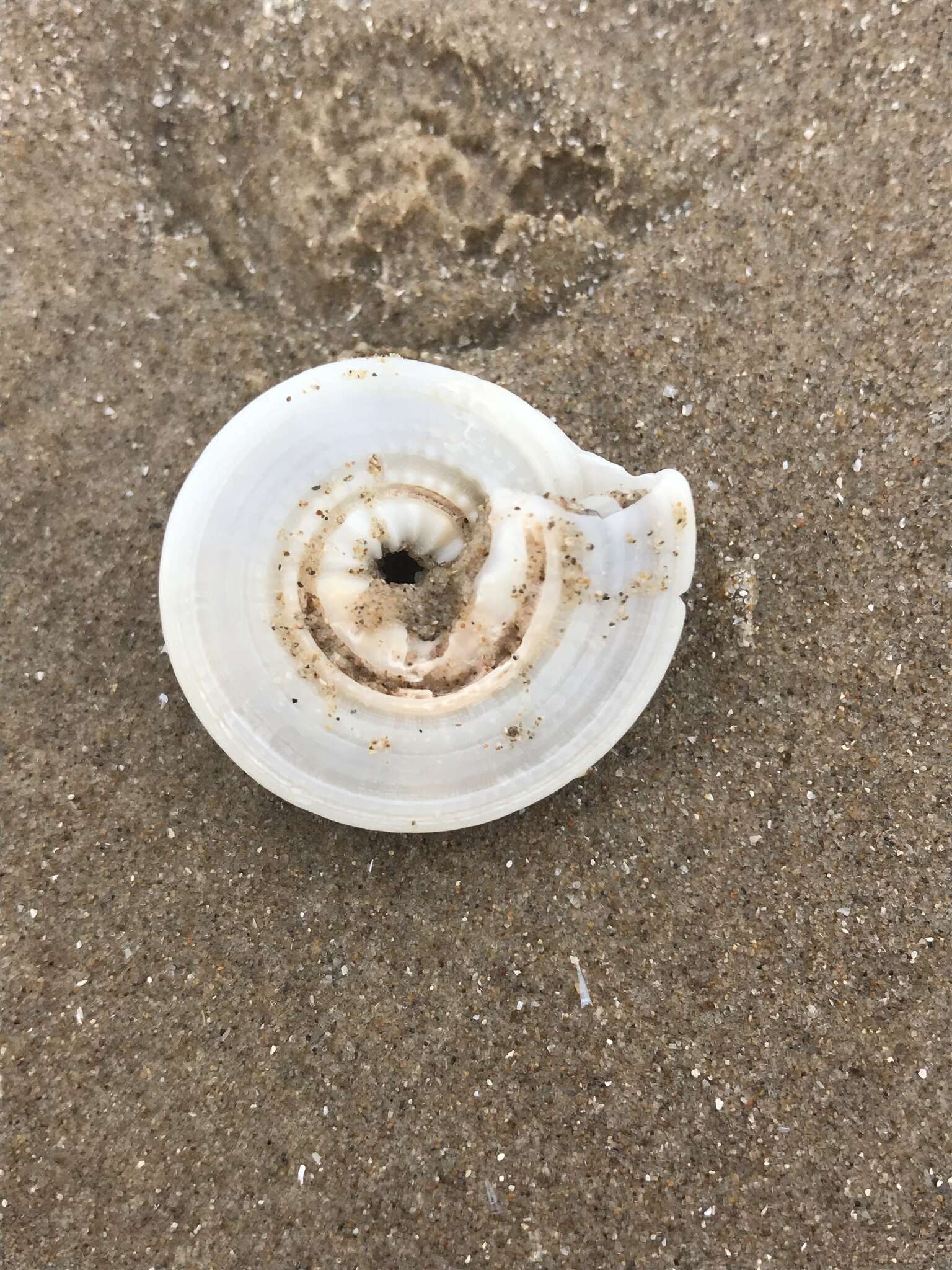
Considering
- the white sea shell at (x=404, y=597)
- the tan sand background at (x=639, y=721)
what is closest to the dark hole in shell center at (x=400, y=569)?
the white sea shell at (x=404, y=597)

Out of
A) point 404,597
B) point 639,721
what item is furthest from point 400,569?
point 639,721

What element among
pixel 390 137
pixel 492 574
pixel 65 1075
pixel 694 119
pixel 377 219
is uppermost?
pixel 694 119

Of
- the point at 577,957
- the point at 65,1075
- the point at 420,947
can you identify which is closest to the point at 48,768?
the point at 65,1075

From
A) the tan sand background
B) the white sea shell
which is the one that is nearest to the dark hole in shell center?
the white sea shell

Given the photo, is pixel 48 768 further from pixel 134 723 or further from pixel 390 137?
pixel 390 137

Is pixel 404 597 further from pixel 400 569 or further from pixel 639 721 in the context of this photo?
pixel 639 721

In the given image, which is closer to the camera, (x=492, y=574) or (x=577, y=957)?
(x=492, y=574)
